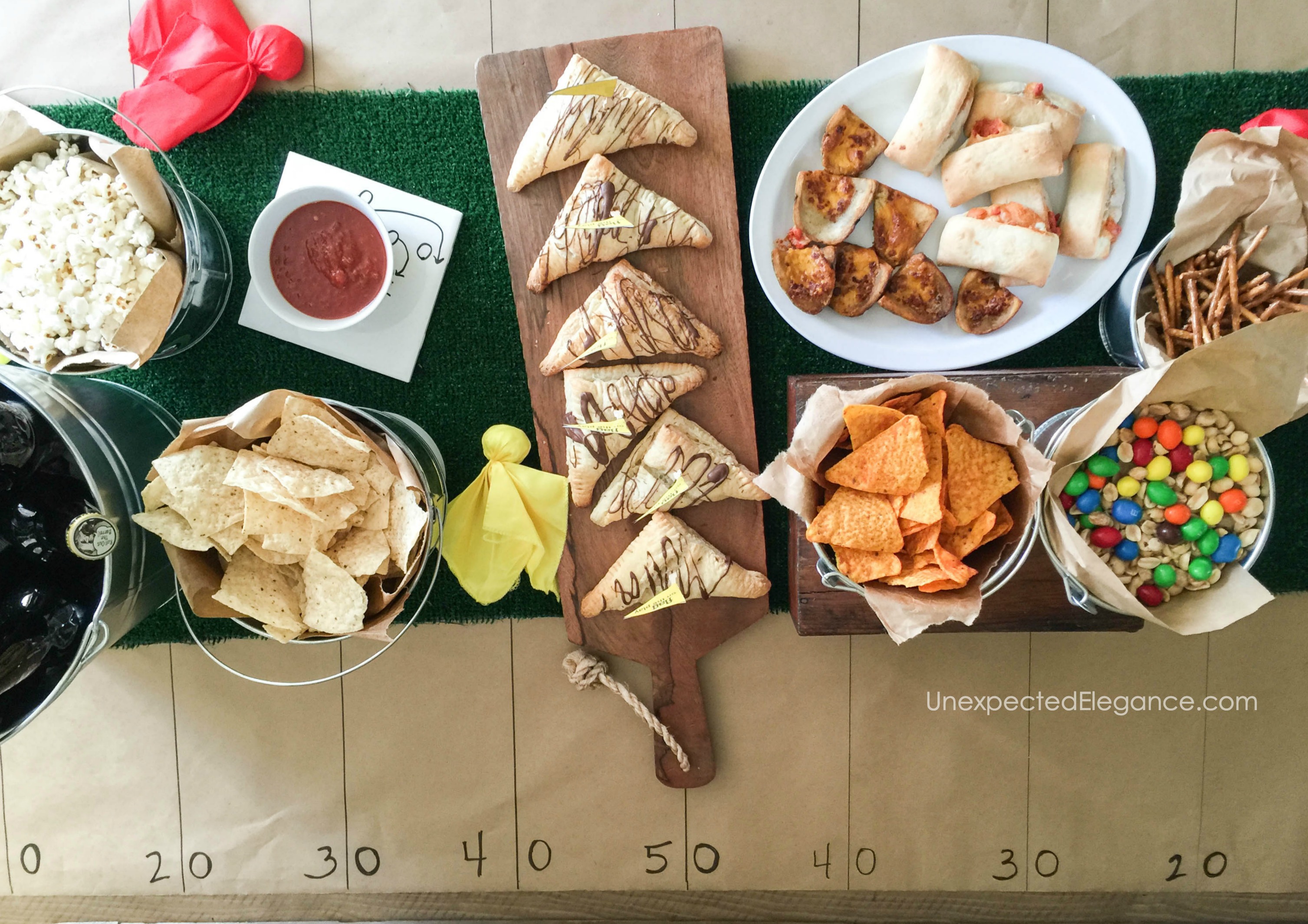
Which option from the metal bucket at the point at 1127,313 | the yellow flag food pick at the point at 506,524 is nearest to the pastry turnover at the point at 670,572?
the yellow flag food pick at the point at 506,524

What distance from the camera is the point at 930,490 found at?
1275 mm

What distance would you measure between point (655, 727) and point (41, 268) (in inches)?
62.2

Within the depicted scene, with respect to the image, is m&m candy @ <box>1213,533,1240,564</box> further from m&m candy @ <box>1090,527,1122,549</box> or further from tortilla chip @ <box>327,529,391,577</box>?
tortilla chip @ <box>327,529,391,577</box>

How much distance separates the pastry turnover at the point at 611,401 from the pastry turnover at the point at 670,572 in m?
0.19

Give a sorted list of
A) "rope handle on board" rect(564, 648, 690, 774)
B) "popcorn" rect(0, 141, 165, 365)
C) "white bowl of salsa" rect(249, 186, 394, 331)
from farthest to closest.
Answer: "rope handle on board" rect(564, 648, 690, 774) < "white bowl of salsa" rect(249, 186, 394, 331) < "popcorn" rect(0, 141, 165, 365)

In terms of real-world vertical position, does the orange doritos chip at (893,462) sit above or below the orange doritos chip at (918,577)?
above

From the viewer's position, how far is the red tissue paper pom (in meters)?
1.75

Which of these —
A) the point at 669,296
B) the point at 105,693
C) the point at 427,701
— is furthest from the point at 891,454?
the point at 105,693

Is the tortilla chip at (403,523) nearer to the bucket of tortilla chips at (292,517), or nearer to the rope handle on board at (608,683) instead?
the bucket of tortilla chips at (292,517)

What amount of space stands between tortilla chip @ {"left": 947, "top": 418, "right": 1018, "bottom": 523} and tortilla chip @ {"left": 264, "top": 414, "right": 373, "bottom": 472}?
1054mm

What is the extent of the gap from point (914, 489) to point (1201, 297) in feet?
2.72

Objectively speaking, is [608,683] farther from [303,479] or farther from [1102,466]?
[1102,466]

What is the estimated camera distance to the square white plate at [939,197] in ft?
5.35

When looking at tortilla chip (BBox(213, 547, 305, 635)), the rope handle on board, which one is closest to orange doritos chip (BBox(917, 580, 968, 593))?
the rope handle on board
